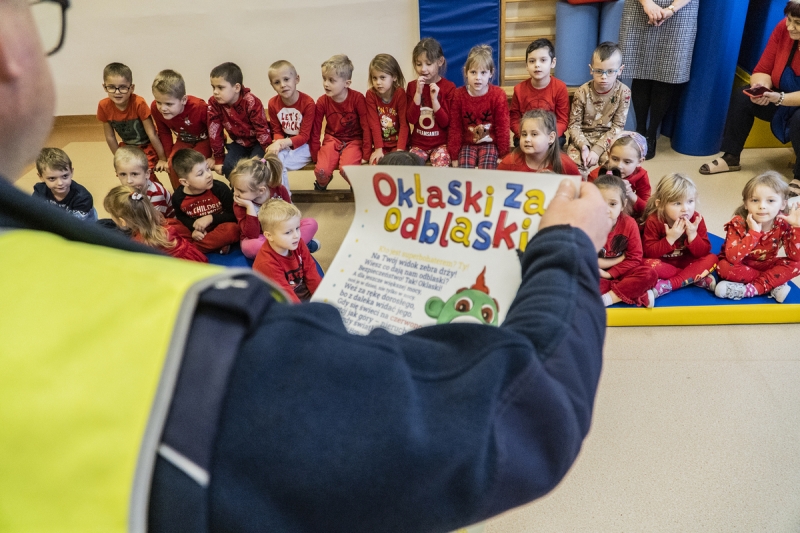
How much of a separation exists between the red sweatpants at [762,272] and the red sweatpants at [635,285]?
0.32m

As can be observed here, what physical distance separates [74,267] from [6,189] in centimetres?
13

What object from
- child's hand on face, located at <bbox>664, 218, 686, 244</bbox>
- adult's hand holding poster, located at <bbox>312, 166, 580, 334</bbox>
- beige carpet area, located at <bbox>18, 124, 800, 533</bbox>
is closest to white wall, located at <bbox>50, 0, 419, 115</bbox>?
child's hand on face, located at <bbox>664, 218, 686, 244</bbox>

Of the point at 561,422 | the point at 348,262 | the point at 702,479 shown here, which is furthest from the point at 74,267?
the point at 702,479

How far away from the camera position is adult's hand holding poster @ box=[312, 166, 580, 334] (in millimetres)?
1058

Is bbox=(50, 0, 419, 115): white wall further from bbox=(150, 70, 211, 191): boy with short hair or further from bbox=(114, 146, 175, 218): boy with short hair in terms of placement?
bbox=(114, 146, 175, 218): boy with short hair

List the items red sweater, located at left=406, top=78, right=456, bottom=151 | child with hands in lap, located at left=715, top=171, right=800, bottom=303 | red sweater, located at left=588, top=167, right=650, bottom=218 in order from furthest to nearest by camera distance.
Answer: red sweater, located at left=406, top=78, right=456, bottom=151 < red sweater, located at left=588, top=167, right=650, bottom=218 < child with hands in lap, located at left=715, top=171, right=800, bottom=303

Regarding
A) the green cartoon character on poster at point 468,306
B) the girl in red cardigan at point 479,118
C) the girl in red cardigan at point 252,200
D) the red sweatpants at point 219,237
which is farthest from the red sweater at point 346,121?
the green cartoon character on poster at point 468,306

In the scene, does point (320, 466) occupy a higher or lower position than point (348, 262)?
higher

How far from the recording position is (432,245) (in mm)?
Answer: 1169

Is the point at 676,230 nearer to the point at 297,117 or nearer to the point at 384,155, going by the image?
the point at 384,155

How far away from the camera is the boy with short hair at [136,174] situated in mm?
3217

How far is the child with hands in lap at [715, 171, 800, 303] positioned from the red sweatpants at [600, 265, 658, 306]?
303mm

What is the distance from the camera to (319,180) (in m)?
3.72

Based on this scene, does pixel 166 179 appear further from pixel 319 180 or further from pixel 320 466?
pixel 320 466
